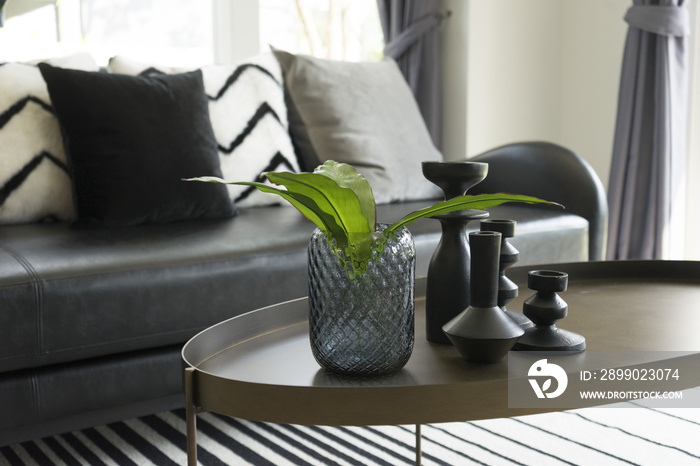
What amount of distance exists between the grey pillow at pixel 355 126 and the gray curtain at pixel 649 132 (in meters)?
0.97

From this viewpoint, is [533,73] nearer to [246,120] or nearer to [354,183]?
[246,120]

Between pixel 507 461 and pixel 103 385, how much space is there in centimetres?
82

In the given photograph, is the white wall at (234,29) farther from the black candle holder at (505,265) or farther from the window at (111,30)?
the black candle holder at (505,265)

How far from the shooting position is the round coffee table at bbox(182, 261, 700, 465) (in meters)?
0.78

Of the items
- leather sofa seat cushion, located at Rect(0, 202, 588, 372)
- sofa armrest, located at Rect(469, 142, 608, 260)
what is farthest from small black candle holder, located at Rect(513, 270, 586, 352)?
sofa armrest, located at Rect(469, 142, 608, 260)

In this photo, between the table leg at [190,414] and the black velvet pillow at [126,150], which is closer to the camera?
the table leg at [190,414]

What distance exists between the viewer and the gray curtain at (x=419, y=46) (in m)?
3.12

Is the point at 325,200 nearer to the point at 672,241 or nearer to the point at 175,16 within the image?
the point at 175,16

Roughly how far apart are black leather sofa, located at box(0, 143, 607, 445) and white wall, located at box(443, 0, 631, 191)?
5.01ft

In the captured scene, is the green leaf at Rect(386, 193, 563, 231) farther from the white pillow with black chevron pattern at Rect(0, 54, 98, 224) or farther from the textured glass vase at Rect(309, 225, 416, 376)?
the white pillow with black chevron pattern at Rect(0, 54, 98, 224)

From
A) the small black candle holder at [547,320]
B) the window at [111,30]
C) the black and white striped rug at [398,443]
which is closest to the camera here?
the small black candle holder at [547,320]

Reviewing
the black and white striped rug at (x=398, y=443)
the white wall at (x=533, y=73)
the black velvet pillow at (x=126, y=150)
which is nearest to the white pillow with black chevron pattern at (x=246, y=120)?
the black velvet pillow at (x=126, y=150)

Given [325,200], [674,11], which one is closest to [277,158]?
[325,200]

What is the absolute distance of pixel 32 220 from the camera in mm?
1969
